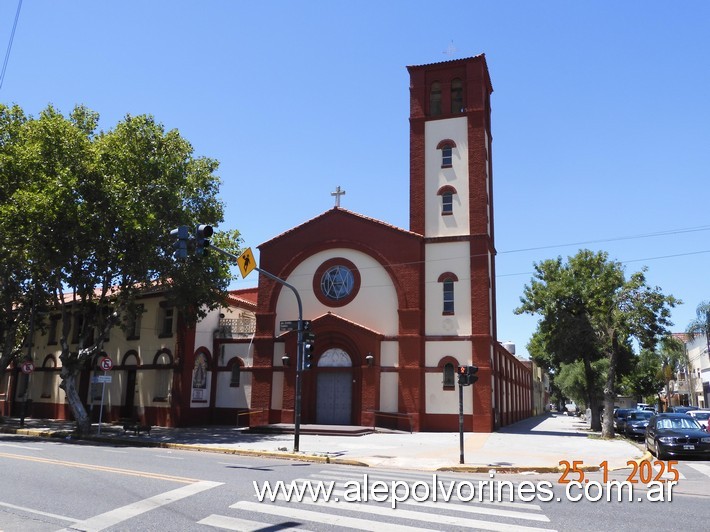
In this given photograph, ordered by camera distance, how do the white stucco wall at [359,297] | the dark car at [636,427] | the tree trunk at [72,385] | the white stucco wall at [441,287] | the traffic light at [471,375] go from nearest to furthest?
1. the traffic light at [471,375]
2. the tree trunk at [72,385]
3. the dark car at [636,427]
4. the white stucco wall at [441,287]
5. the white stucco wall at [359,297]

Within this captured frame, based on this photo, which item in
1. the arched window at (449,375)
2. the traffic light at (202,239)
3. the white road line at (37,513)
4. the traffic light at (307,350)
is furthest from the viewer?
the arched window at (449,375)

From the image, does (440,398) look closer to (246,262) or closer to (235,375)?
(235,375)

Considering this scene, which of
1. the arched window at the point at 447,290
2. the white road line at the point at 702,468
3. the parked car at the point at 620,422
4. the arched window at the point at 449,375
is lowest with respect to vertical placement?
the parked car at the point at 620,422

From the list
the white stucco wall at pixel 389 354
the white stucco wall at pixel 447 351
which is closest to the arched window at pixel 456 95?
the white stucco wall at pixel 447 351

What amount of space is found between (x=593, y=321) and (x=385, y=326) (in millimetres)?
10448

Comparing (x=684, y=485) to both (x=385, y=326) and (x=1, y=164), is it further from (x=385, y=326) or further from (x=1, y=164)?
(x=1, y=164)

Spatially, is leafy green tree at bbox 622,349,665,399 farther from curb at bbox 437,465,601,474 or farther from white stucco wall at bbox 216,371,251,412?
curb at bbox 437,465,601,474

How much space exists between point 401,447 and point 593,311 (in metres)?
13.7

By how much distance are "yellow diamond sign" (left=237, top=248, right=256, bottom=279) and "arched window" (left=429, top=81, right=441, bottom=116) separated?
67.0ft

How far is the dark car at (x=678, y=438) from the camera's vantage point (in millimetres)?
17906

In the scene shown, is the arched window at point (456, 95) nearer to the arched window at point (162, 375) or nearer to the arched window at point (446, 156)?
the arched window at point (446, 156)

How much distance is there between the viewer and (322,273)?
32062mm

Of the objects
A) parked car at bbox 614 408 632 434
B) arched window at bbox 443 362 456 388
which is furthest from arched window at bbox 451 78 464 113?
parked car at bbox 614 408 632 434

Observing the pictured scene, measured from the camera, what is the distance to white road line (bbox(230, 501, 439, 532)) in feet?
25.6
